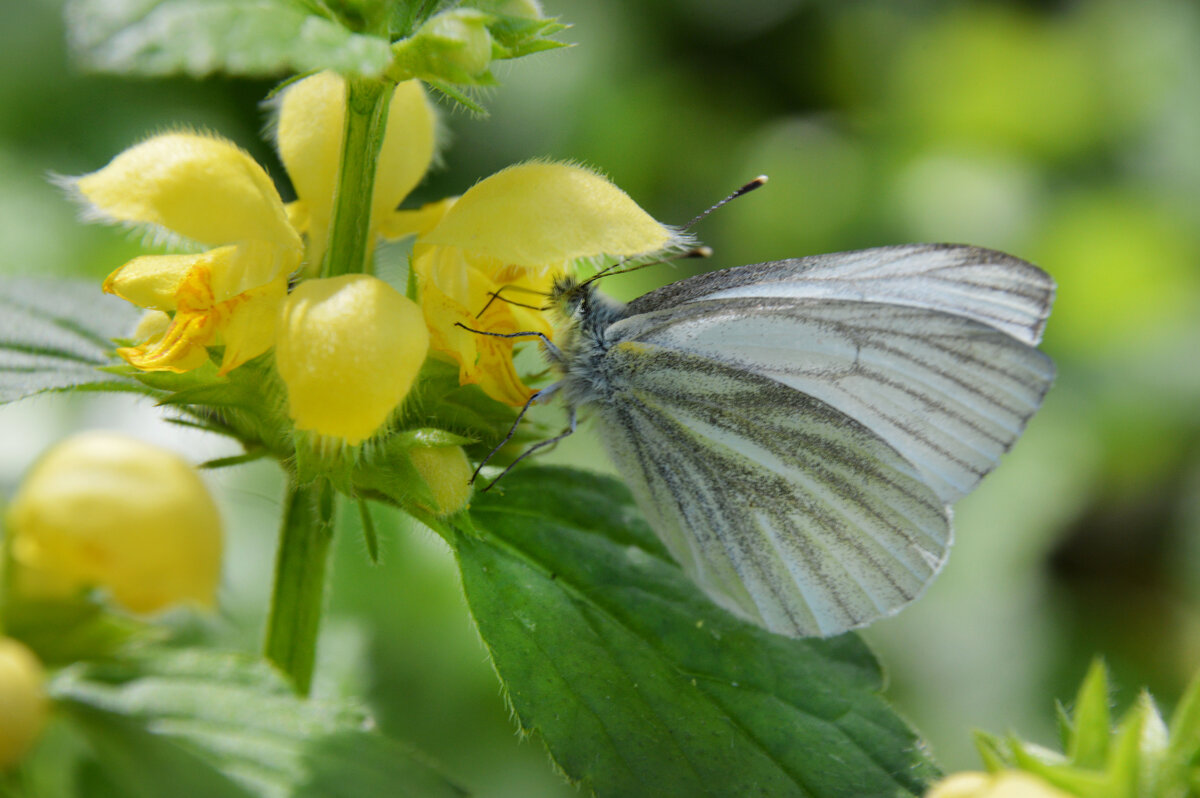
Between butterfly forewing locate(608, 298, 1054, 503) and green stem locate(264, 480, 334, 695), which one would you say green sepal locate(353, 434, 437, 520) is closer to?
green stem locate(264, 480, 334, 695)

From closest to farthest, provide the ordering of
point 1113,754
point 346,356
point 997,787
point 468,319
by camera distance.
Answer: point 997,787 < point 1113,754 < point 346,356 < point 468,319

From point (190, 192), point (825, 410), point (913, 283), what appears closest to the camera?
point (190, 192)

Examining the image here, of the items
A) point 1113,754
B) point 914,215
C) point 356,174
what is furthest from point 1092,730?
point 914,215

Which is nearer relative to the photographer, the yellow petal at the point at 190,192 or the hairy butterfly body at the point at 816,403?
the yellow petal at the point at 190,192

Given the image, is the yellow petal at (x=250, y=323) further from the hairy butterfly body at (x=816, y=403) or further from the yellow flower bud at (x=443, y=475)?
the hairy butterfly body at (x=816, y=403)

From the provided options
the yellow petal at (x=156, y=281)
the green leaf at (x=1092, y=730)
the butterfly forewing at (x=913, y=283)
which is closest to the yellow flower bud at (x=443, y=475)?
the yellow petal at (x=156, y=281)

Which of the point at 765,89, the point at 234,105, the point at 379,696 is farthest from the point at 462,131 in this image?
the point at 379,696

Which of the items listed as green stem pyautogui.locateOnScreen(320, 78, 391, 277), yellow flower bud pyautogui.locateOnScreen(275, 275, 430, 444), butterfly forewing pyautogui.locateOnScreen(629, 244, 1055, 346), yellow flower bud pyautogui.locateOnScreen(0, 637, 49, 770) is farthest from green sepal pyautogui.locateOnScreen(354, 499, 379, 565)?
butterfly forewing pyautogui.locateOnScreen(629, 244, 1055, 346)

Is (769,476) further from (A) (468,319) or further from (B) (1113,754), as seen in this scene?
(B) (1113,754)
